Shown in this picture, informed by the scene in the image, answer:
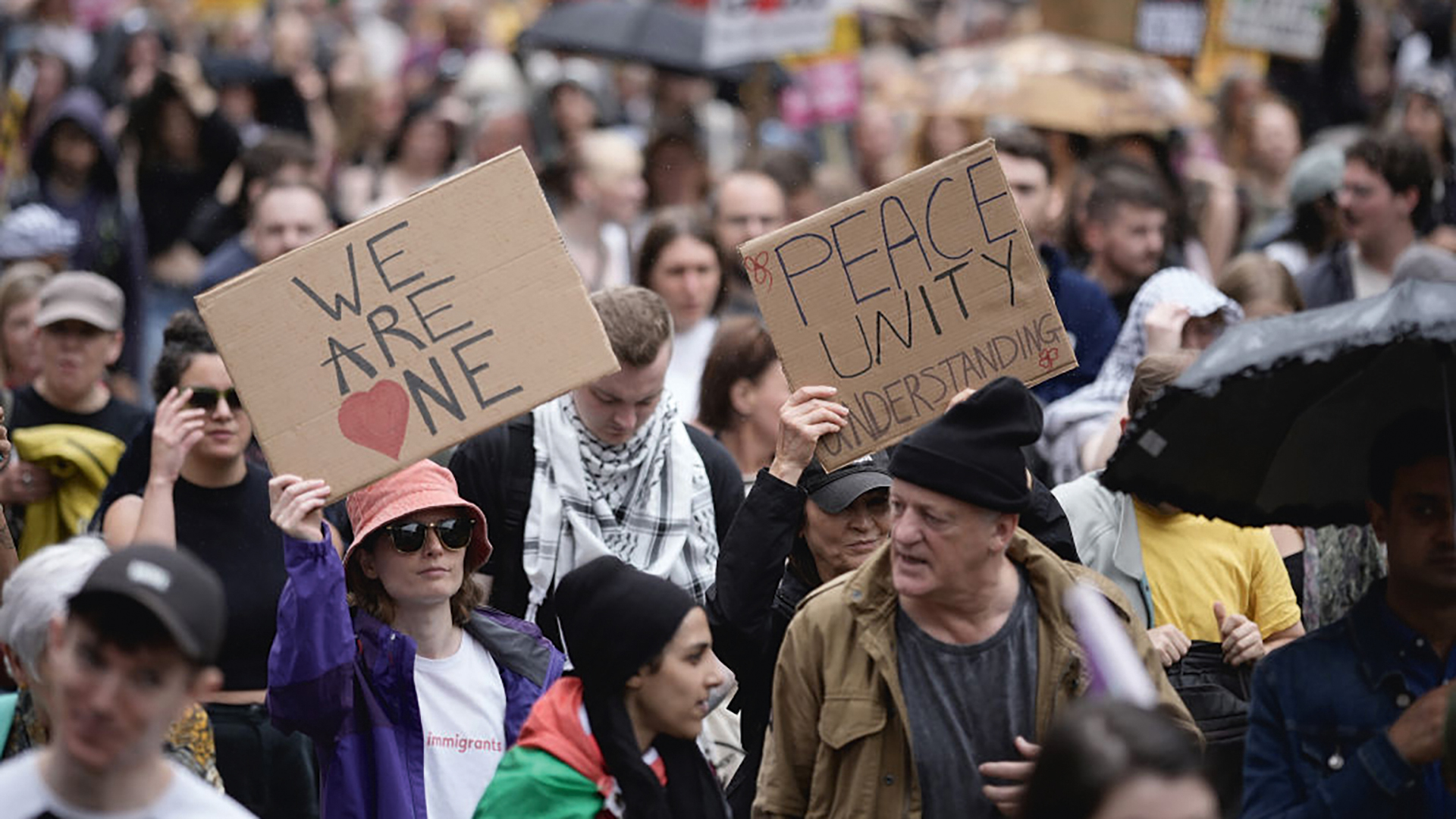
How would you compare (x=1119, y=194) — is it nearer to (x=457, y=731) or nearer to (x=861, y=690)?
(x=457, y=731)

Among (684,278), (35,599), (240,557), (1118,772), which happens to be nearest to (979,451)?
(1118,772)

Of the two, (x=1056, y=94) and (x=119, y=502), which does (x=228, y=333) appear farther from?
(x=1056, y=94)

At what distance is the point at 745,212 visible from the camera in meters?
9.51

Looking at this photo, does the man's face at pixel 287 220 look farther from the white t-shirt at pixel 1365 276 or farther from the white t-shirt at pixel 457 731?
the white t-shirt at pixel 1365 276

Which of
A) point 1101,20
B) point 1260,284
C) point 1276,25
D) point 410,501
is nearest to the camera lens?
point 410,501

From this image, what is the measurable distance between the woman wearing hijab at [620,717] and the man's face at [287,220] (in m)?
4.98

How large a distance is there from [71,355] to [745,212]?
335cm

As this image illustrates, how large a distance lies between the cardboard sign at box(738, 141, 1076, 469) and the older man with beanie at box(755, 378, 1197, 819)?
→ 892mm

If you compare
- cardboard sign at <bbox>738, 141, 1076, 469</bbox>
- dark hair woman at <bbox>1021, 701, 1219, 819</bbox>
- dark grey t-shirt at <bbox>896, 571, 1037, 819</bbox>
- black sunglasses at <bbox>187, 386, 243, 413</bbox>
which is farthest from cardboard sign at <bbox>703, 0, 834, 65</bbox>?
dark hair woman at <bbox>1021, 701, 1219, 819</bbox>

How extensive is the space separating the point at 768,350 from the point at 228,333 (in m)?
2.25

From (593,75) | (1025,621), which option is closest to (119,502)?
(1025,621)

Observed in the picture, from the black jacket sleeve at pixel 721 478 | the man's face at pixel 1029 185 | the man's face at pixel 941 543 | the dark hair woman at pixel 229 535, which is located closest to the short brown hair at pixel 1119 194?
the man's face at pixel 1029 185

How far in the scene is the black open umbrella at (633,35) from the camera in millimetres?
13703

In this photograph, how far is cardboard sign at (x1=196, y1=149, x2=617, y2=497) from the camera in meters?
4.90
